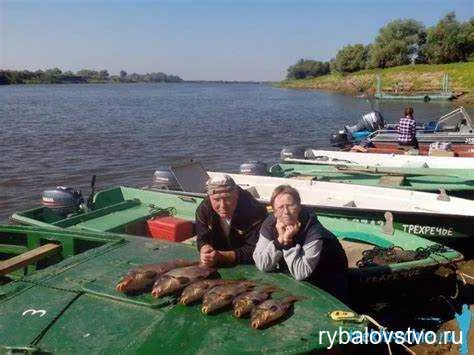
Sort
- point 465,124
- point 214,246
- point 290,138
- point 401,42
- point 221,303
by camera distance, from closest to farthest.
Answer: point 221,303 < point 214,246 < point 465,124 < point 290,138 < point 401,42

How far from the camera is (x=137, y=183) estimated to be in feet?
50.6

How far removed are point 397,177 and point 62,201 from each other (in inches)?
273

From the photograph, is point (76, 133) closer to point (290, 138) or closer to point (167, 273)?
point (290, 138)

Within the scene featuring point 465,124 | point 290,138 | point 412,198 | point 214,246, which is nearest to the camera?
point 214,246

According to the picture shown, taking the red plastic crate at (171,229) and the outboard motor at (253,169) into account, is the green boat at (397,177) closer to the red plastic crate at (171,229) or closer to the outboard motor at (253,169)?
the outboard motor at (253,169)

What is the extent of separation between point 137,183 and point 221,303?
11993 millimetres

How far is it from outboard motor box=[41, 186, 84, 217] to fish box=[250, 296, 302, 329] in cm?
570

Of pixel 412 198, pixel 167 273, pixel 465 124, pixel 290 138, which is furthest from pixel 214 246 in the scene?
pixel 290 138

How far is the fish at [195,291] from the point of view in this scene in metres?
3.92

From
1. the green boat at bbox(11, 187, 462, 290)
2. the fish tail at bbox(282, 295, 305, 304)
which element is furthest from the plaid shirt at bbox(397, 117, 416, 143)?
the fish tail at bbox(282, 295, 305, 304)

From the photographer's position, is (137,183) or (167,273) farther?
(137,183)

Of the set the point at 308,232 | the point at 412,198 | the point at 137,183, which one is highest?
the point at 308,232

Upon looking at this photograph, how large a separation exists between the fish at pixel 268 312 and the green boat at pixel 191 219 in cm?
192

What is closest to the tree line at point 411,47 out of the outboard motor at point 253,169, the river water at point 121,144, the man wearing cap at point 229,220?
the river water at point 121,144
